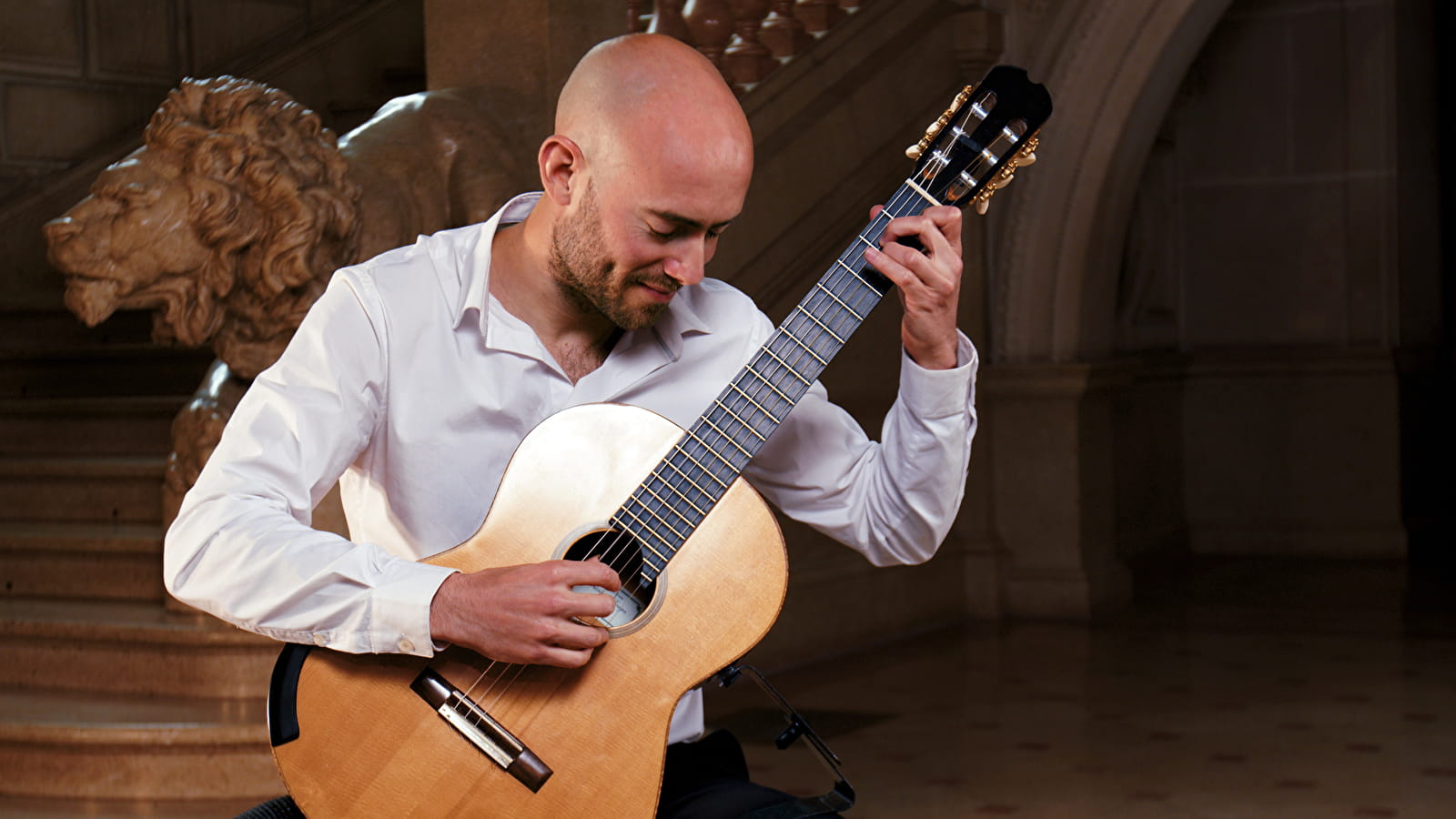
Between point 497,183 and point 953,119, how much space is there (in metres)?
2.86

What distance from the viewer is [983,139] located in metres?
2.05

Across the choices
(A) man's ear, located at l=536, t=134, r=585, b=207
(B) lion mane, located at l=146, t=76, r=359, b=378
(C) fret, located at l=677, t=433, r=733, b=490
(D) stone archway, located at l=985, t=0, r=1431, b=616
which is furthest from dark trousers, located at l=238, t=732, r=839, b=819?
(D) stone archway, located at l=985, t=0, r=1431, b=616

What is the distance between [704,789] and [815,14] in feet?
14.5

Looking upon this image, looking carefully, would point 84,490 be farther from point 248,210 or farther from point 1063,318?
point 1063,318

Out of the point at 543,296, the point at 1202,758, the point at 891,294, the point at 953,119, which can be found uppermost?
the point at 953,119

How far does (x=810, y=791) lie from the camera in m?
4.19

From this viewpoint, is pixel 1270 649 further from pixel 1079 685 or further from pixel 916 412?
pixel 916 412

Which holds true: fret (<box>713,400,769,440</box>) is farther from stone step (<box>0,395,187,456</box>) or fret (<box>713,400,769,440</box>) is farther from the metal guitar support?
stone step (<box>0,395,187,456</box>)

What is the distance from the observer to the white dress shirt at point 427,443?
1854mm

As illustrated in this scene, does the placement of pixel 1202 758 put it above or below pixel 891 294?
below

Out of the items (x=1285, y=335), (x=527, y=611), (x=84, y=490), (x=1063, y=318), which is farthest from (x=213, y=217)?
(x=1285, y=335)

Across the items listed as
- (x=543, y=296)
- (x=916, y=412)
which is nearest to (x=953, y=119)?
(x=916, y=412)

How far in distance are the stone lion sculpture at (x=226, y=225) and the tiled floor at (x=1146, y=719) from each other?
1.74 meters

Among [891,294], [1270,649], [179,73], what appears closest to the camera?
[1270,649]
